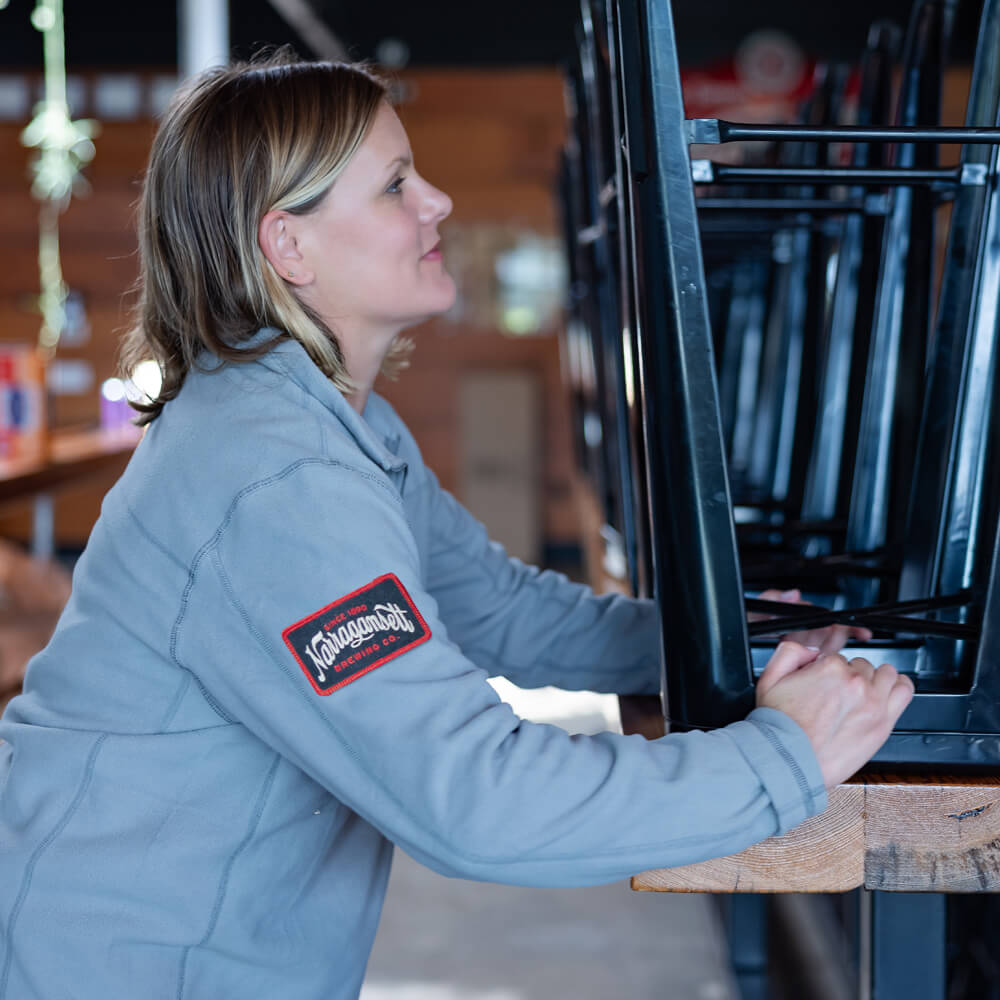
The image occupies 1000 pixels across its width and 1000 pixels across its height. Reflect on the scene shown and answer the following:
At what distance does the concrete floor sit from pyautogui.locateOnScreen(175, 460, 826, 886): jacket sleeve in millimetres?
A: 1308

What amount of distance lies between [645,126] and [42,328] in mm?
7064

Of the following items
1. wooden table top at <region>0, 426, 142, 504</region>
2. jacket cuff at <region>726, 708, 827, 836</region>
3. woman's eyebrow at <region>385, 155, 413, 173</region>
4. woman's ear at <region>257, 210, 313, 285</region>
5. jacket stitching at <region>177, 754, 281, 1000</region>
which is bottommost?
wooden table top at <region>0, 426, 142, 504</region>

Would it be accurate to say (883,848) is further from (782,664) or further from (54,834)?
(54,834)

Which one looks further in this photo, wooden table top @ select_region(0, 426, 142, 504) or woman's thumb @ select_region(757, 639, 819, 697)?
wooden table top @ select_region(0, 426, 142, 504)

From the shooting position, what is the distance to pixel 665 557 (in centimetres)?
81

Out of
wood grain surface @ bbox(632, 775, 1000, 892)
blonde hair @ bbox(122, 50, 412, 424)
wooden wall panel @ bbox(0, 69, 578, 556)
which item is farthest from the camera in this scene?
wooden wall panel @ bbox(0, 69, 578, 556)

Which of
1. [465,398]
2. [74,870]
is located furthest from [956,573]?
[465,398]

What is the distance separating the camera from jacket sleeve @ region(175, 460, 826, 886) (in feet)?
2.48

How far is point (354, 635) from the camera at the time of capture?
79 centimetres

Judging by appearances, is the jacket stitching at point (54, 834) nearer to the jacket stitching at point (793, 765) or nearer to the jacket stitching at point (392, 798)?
the jacket stitching at point (392, 798)

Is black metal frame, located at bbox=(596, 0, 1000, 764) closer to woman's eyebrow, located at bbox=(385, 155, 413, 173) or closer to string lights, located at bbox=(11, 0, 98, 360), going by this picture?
woman's eyebrow, located at bbox=(385, 155, 413, 173)

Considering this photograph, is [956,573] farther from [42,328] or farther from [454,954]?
[42,328]

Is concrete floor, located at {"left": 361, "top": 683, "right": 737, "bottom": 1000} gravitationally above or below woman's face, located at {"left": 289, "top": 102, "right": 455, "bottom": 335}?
below

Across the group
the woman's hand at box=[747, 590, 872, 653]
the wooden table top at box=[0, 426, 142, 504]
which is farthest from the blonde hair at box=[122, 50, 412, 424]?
the wooden table top at box=[0, 426, 142, 504]
